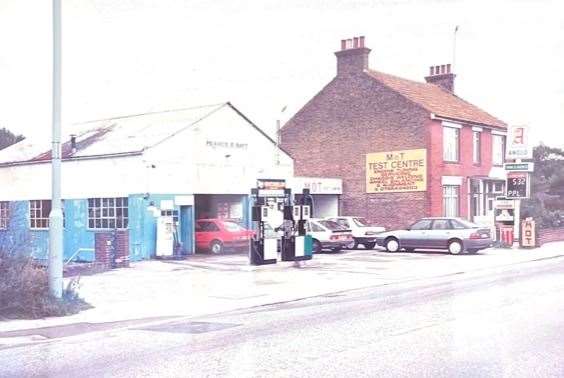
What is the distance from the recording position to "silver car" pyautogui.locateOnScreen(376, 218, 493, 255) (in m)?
26.4

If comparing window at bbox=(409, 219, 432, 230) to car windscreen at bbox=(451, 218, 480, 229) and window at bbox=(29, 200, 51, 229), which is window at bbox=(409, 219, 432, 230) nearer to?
car windscreen at bbox=(451, 218, 480, 229)

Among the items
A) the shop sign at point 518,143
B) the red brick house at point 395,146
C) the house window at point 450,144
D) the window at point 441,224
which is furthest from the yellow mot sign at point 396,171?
the window at point 441,224

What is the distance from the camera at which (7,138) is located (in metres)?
61.1

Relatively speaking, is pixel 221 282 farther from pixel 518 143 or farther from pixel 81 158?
pixel 518 143

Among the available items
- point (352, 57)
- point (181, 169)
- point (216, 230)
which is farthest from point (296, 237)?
point (352, 57)

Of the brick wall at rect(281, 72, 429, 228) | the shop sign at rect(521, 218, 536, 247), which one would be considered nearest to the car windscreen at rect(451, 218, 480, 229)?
the shop sign at rect(521, 218, 536, 247)

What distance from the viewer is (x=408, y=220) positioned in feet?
112

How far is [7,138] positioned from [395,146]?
39.9m

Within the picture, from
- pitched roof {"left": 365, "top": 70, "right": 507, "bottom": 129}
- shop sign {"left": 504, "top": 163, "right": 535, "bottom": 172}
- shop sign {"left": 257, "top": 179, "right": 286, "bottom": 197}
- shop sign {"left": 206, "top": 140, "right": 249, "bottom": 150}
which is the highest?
pitched roof {"left": 365, "top": 70, "right": 507, "bottom": 129}

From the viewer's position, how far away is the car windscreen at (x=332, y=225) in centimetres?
2791

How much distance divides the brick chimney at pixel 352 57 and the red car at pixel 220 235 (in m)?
13.1

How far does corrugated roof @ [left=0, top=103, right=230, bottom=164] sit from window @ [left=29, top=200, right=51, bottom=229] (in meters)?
1.92

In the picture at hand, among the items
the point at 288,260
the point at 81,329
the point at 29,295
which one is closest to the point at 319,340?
the point at 81,329

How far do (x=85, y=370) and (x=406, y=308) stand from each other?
20.3ft
